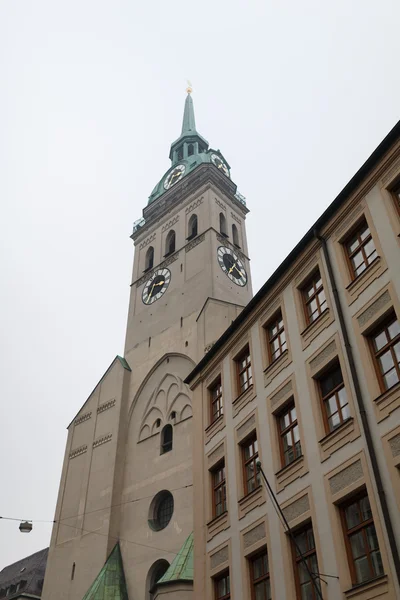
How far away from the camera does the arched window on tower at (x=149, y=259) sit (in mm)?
38031

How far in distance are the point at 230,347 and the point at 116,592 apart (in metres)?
12.5

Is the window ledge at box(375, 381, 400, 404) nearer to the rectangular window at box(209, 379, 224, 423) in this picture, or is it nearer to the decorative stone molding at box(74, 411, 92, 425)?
the rectangular window at box(209, 379, 224, 423)

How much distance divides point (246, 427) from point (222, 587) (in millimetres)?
3788

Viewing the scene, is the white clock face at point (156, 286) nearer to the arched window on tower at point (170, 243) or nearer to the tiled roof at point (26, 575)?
the arched window on tower at point (170, 243)

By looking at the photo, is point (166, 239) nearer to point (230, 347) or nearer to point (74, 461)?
point (74, 461)

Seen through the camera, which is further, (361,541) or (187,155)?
(187,155)

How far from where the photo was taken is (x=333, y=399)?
1258 cm

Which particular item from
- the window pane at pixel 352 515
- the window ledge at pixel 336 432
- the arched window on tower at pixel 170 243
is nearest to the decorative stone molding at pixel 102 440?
the arched window on tower at pixel 170 243

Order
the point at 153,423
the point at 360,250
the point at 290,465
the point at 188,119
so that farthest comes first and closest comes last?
the point at 188,119
the point at 153,423
the point at 360,250
the point at 290,465

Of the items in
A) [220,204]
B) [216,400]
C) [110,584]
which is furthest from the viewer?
[220,204]

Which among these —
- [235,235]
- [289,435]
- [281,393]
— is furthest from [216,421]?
[235,235]

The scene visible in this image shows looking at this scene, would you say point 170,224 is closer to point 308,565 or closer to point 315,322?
point 315,322

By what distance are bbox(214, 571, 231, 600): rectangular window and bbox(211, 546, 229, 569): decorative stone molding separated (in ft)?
0.97

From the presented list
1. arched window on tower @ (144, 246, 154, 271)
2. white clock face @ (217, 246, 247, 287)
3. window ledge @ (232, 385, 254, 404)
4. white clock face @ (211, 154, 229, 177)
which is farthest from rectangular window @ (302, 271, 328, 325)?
white clock face @ (211, 154, 229, 177)
